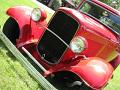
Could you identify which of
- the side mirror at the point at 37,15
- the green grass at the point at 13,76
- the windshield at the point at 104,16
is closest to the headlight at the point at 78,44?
the green grass at the point at 13,76

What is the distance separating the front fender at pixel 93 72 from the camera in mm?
5495

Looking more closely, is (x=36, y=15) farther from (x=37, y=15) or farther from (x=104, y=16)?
(x=104, y=16)

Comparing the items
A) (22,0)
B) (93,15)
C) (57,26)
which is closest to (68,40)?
(57,26)

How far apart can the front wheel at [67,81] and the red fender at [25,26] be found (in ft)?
3.61

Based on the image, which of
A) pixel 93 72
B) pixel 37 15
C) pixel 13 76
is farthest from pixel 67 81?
pixel 37 15

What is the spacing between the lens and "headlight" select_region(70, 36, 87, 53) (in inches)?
226

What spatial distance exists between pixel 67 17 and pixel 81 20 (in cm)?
31

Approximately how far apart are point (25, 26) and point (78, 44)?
6.06 feet

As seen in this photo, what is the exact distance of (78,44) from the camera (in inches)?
228

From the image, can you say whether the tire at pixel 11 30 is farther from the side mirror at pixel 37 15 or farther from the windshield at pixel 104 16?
the windshield at pixel 104 16

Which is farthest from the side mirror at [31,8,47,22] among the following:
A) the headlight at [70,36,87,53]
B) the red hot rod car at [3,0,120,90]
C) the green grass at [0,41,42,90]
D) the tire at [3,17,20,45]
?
the headlight at [70,36,87,53]

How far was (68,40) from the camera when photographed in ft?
21.0

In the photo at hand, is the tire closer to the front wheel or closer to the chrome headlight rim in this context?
the front wheel

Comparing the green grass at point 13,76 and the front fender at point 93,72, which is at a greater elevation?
the front fender at point 93,72
